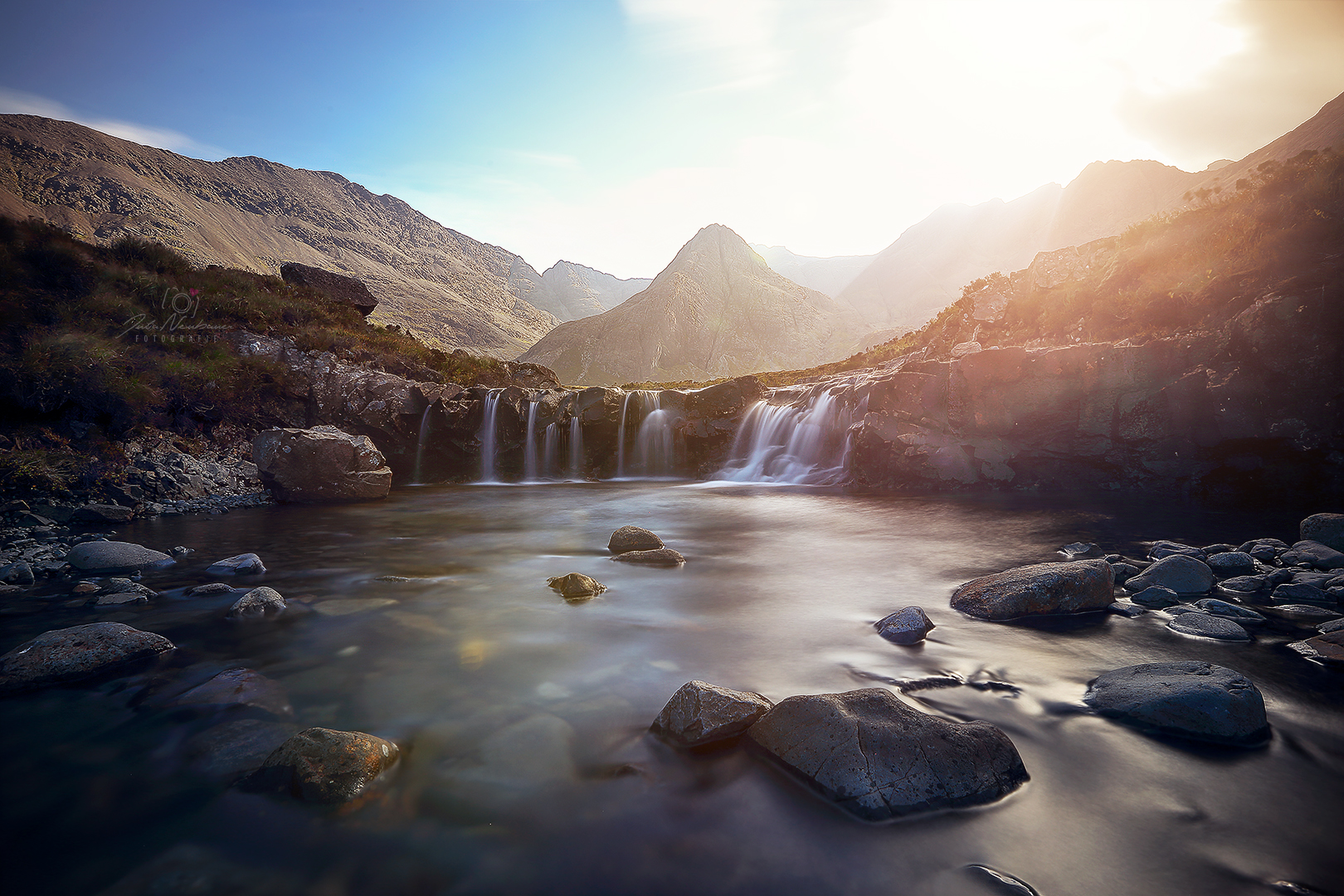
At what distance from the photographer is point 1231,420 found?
568 inches

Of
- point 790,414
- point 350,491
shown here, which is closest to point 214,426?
point 350,491

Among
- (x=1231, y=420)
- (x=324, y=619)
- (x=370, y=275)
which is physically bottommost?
(x=324, y=619)

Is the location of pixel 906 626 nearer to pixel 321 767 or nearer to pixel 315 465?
pixel 321 767

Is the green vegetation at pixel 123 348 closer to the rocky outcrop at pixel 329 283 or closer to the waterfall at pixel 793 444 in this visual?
the rocky outcrop at pixel 329 283

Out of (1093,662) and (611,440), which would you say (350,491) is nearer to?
(611,440)

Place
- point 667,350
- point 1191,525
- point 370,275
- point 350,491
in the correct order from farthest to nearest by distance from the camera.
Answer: point 370,275 → point 667,350 → point 350,491 → point 1191,525

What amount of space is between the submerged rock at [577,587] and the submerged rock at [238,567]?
538cm

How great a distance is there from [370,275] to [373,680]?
188 meters

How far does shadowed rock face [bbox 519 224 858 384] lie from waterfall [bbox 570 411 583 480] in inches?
3927

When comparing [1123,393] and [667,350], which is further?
[667,350]

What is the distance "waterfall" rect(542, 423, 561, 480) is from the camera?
26.8m

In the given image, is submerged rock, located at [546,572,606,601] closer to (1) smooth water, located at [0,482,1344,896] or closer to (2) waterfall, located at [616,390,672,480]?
(1) smooth water, located at [0,482,1344,896]

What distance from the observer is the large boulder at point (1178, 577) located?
7.35 m

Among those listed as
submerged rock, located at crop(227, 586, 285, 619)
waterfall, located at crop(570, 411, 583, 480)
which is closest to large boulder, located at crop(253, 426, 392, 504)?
waterfall, located at crop(570, 411, 583, 480)
